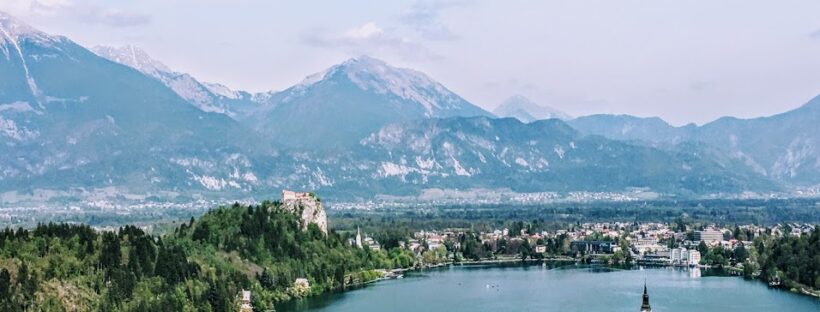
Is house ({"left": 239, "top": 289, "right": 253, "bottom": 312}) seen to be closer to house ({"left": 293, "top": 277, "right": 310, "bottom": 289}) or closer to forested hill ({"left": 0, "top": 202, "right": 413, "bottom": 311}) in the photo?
forested hill ({"left": 0, "top": 202, "right": 413, "bottom": 311})

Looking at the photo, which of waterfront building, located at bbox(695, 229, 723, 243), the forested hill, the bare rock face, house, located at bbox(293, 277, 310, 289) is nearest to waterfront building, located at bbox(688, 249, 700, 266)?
waterfront building, located at bbox(695, 229, 723, 243)

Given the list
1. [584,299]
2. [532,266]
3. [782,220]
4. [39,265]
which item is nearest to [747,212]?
[782,220]

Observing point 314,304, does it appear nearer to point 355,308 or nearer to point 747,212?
point 355,308

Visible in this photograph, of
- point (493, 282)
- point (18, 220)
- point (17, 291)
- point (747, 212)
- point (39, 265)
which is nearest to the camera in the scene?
point (17, 291)

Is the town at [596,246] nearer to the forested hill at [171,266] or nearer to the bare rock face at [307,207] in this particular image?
the bare rock face at [307,207]

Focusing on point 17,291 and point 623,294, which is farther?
point 623,294

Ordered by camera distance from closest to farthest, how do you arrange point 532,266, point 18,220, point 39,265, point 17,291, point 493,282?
point 17,291
point 39,265
point 493,282
point 532,266
point 18,220
